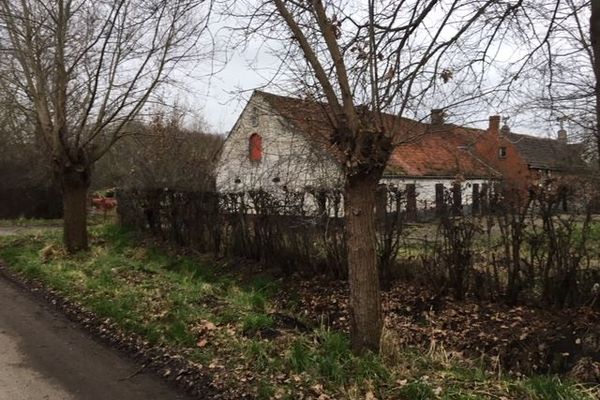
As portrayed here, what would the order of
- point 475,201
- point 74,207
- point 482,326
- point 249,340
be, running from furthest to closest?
point 74,207 → point 475,201 → point 482,326 → point 249,340

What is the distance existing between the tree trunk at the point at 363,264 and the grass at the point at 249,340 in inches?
10.1

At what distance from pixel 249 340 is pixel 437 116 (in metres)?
3.06

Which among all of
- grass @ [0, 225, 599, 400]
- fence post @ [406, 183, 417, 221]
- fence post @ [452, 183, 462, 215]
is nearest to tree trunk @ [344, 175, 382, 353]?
grass @ [0, 225, 599, 400]

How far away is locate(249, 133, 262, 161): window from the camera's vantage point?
18766 mm

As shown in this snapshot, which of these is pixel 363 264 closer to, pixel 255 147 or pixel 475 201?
pixel 475 201

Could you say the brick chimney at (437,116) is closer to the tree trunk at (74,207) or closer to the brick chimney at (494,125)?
the brick chimney at (494,125)

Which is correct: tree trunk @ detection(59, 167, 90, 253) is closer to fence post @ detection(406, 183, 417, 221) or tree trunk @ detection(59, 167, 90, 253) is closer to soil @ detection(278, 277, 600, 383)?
soil @ detection(278, 277, 600, 383)

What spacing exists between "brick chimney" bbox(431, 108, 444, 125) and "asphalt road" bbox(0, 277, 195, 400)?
3606 millimetres

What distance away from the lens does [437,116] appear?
6121mm

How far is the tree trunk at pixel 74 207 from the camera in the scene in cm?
1357

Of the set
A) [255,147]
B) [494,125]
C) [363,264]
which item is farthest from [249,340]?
[255,147]

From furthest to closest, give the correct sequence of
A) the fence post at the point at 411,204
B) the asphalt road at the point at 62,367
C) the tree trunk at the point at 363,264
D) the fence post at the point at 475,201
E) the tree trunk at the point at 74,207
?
the tree trunk at the point at 74,207
the fence post at the point at 411,204
the fence post at the point at 475,201
the tree trunk at the point at 363,264
the asphalt road at the point at 62,367

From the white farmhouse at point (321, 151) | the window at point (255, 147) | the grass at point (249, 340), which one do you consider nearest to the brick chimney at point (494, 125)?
Answer: the white farmhouse at point (321, 151)

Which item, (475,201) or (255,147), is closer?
(475,201)
